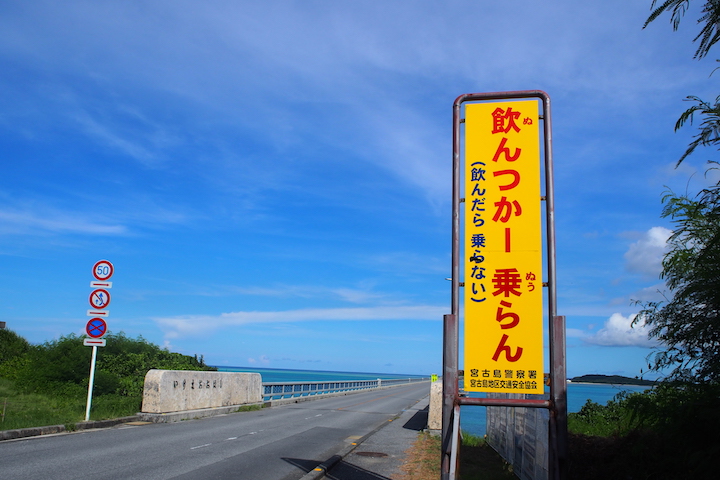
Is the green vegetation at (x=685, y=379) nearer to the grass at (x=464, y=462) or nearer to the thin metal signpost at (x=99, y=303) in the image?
the grass at (x=464, y=462)

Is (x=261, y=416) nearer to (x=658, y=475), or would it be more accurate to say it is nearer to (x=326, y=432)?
(x=326, y=432)

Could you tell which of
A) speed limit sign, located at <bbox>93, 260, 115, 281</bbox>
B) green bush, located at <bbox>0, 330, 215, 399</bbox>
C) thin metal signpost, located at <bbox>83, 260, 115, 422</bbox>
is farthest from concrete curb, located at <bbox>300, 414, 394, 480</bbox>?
green bush, located at <bbox>0, 330, 215, 399</bbox>

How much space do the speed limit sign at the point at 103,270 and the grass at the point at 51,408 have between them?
3.49m

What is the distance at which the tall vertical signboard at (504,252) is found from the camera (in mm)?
5805

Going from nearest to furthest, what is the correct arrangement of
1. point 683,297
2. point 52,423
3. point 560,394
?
1. point 560,394
2. point 683,297
3. point 52,423

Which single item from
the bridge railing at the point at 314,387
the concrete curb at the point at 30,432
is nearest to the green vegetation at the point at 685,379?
the concrete curb at the point at 30,432

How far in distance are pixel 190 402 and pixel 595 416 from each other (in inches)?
450

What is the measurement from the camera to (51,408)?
1405 centimetres

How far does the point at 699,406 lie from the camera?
507 cm

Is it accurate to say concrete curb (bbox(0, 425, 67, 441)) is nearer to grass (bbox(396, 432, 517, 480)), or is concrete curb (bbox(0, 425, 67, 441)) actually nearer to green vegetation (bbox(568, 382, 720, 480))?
grass (bbox(396, 432, 517, 480))

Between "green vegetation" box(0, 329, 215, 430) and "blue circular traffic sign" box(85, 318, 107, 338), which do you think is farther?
"blue circular traffic sign" box(85, 318, 107, 338)

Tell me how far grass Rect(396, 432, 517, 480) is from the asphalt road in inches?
66.7

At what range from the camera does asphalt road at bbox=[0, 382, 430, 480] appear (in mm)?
8133

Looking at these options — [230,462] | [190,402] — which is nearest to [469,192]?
[230,462]
